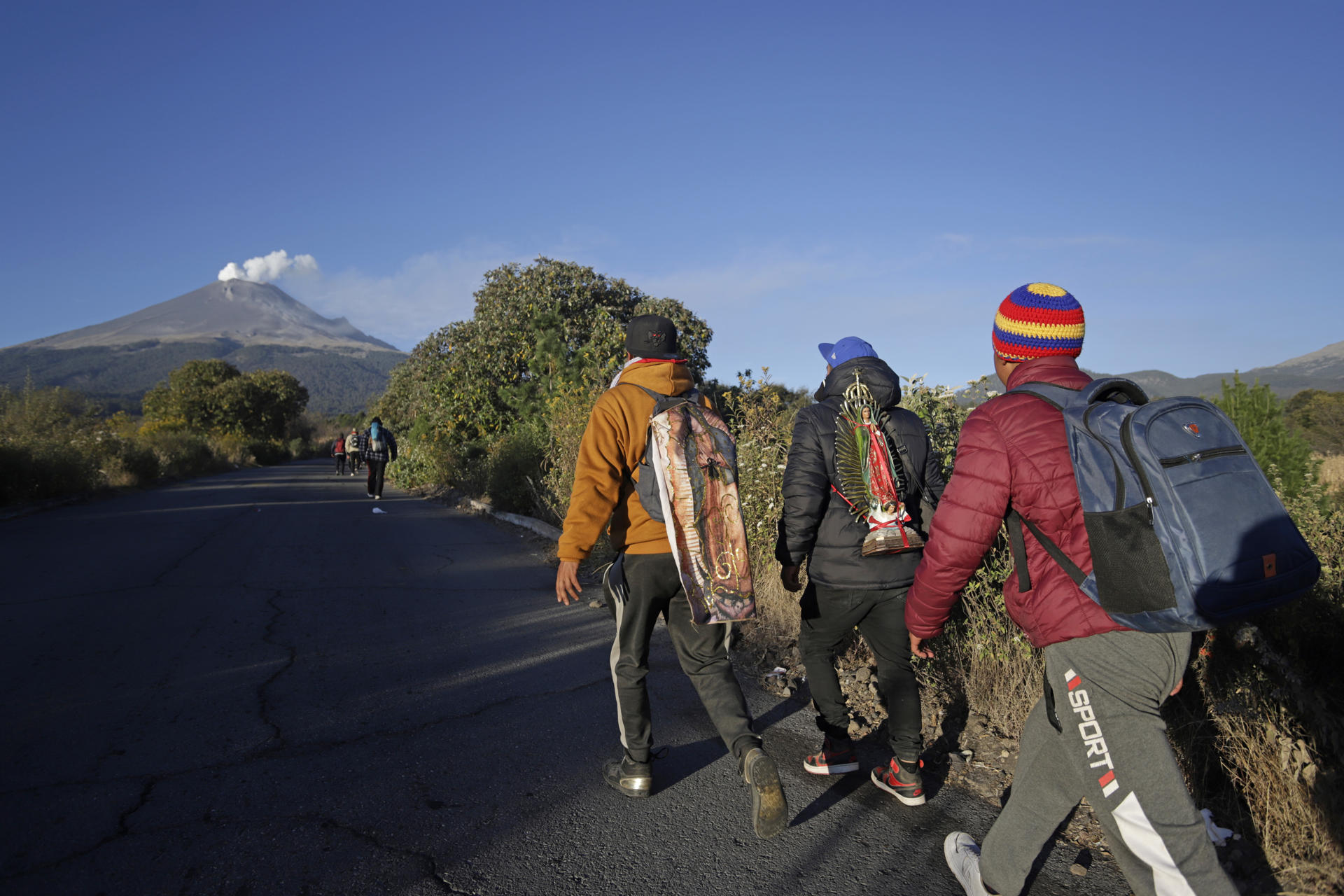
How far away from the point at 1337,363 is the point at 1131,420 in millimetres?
143334

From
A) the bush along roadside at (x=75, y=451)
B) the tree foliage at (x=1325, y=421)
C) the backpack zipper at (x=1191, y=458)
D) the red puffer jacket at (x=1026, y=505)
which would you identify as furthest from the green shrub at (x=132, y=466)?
the tree foliage at (x=1325, y=421)

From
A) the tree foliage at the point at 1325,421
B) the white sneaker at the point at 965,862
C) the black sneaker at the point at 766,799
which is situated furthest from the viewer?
the tree foliage at the point at 1325,421

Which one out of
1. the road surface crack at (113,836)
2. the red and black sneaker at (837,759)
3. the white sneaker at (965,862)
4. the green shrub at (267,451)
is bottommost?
the green shrub at (267,451)

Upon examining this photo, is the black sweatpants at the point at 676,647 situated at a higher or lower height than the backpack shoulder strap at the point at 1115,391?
lower

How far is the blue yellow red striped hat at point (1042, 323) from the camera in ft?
7.54

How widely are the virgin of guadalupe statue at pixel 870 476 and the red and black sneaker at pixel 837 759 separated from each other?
1029 millimetres

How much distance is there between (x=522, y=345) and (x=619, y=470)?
13638 millimetres

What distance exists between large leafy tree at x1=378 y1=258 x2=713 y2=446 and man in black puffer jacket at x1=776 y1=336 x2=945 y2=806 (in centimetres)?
1076

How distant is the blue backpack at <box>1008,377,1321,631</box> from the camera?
1706 mm

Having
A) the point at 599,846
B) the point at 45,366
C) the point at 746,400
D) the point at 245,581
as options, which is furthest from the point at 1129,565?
the point at 45,366

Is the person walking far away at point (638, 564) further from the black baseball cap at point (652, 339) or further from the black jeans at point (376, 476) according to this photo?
the black jeans at point (376, 476)

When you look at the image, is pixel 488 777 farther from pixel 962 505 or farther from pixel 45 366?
pixel 45 366

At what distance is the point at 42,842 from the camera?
2771 millimetres

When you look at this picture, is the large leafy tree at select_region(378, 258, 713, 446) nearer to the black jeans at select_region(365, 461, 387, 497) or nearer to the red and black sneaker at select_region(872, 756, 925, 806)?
the black jeans at select_region(365, 461, 387, 497)
